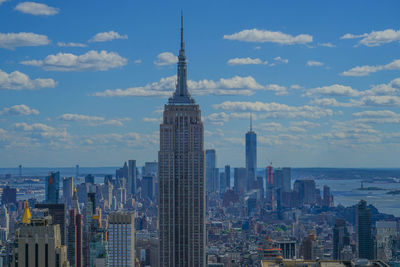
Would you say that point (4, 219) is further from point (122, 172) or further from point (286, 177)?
point (286, 177)

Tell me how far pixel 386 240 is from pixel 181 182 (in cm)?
3545

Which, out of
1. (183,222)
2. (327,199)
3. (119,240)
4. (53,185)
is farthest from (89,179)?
(183,222)

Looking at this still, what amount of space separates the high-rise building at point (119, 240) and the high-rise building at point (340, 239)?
28062 millimetres

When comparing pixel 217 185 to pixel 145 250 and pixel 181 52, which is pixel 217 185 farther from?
pixel 181 52

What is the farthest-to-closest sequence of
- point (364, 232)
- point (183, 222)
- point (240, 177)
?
point (240, 177) → point (364, 232) → point (183, 222)

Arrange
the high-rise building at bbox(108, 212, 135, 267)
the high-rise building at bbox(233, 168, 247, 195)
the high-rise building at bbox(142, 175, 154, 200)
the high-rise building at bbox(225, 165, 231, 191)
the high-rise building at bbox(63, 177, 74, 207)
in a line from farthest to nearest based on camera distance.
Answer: the high-rise building at bbox(233, 168, 247, 195) < the high-rise building at bbox(225, 165, 231, 191) < the high-rise building at bbox(142, 175, 154, 200) < the high-rise building at bbox(63, 177, 74, 207) < the high-rise building at bbox(108, 212, 135, 267)

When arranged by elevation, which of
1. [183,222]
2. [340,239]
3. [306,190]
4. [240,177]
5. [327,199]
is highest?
[240,177]

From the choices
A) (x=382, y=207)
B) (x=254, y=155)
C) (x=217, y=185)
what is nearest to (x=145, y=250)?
(x=382, y=207)

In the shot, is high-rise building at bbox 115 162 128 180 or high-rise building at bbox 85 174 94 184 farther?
high-rise building at bbox 115 162 128 180

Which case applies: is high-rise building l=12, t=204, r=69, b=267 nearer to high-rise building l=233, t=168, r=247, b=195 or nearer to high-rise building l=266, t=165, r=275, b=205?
high-rise building l=266, t=165, r=275, b=205

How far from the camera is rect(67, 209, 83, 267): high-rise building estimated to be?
7975cm

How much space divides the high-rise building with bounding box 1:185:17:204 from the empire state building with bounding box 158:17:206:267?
73746mm

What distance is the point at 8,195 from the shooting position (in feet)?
493

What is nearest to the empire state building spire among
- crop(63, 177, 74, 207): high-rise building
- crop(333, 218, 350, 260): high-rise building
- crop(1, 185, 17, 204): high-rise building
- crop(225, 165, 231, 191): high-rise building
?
crop(333, 218, 350, 260): high-rise building
